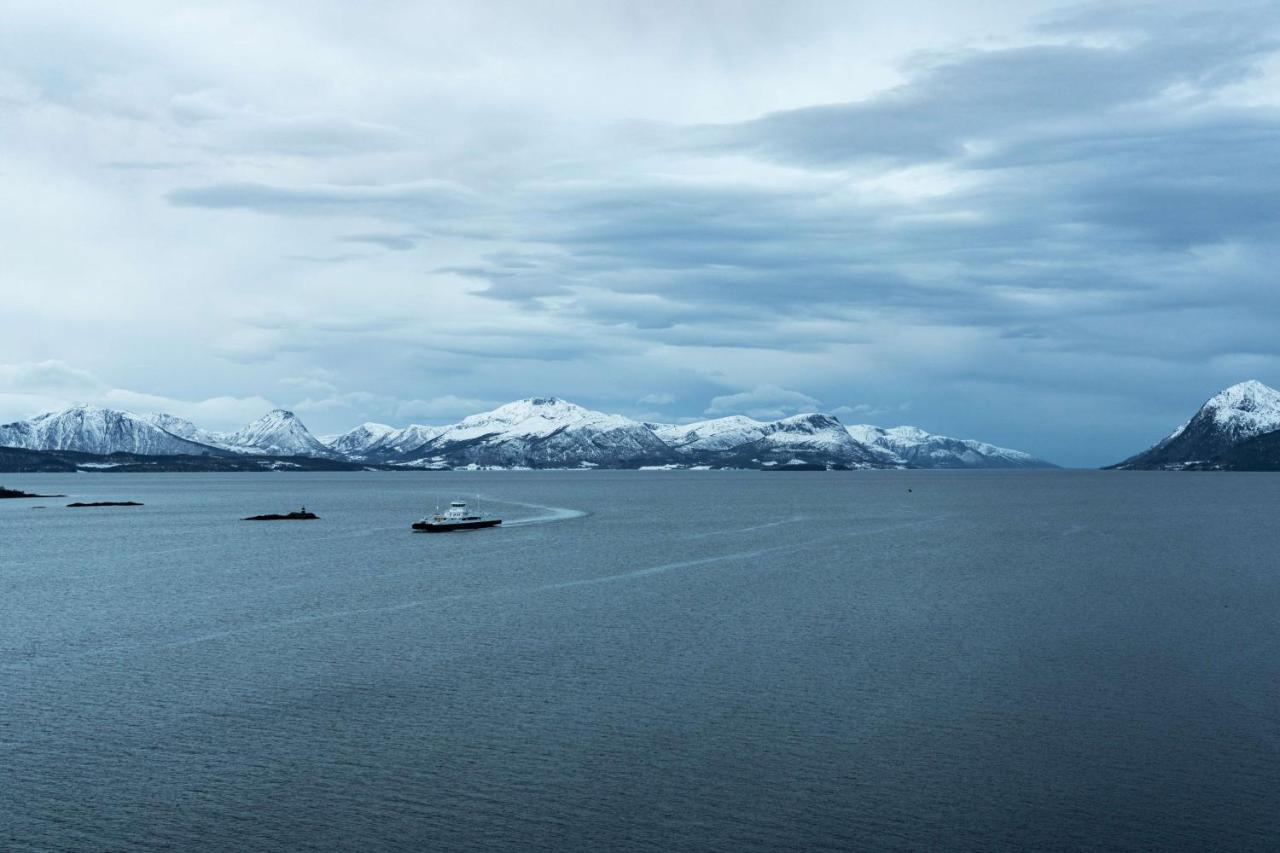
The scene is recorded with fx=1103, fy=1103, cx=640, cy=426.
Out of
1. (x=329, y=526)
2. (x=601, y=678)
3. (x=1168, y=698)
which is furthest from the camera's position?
(x=329, y=526)

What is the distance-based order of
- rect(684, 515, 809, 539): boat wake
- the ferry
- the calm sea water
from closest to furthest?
the calm sea water < rect(684, 515, 809, 539): boat wake < the ferry

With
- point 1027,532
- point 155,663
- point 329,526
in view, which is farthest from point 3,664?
point 1027,532

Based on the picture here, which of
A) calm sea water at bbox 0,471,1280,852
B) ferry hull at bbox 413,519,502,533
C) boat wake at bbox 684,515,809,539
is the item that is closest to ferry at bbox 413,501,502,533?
ferry hull at bbox 413,519,502,533

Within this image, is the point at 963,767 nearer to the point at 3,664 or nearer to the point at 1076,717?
the point at 1076,717

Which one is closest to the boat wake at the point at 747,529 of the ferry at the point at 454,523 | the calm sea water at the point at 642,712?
the ferry at the point at 454,523

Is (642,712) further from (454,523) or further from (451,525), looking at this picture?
(454,523)

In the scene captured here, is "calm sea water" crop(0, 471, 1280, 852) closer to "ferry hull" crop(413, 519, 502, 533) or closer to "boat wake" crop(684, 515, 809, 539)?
"boat wake" crop(684, 515, 809, 539)
